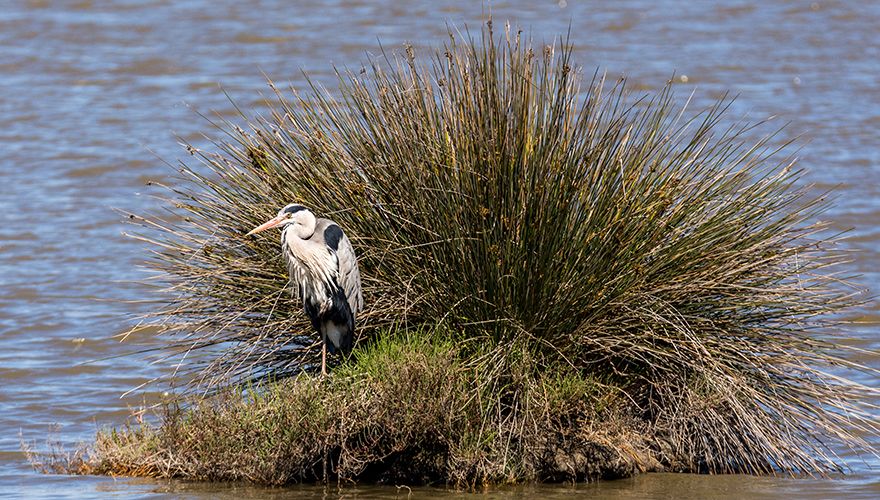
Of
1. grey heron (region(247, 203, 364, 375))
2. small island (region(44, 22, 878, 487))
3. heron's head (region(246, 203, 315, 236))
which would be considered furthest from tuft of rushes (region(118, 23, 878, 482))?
heron's head (region(246, 203, 315, 236))

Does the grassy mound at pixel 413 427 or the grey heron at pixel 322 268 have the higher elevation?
the grey heron at pixel 322 268

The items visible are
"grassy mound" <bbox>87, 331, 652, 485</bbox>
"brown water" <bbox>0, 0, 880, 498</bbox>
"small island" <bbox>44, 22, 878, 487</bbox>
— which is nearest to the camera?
"grassy mound" <bbox>87, 331, 652, 485</bbox>

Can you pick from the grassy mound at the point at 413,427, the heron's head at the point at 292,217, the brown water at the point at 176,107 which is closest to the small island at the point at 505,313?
the grassy mound at the point at 413,427

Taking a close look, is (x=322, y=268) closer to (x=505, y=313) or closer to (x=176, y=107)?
(x=505, y=313)

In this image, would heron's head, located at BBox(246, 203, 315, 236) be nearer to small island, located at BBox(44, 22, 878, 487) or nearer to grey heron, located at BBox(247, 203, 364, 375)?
grey heron, located at BBox(247, 203, 364, 375)

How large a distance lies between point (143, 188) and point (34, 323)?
429cm

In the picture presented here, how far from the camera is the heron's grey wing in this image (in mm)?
6848

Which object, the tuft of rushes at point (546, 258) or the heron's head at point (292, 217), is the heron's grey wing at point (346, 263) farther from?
the tuft of rushes at point (546, 258)

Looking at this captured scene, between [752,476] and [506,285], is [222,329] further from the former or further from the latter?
[752,476]

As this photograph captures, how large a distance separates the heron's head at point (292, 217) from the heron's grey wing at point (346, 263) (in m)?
0.09

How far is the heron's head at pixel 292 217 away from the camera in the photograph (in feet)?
22.7

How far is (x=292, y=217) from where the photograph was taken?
22.7 feet

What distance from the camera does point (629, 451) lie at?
7.00 metres

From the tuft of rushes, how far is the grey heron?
0.85ft
